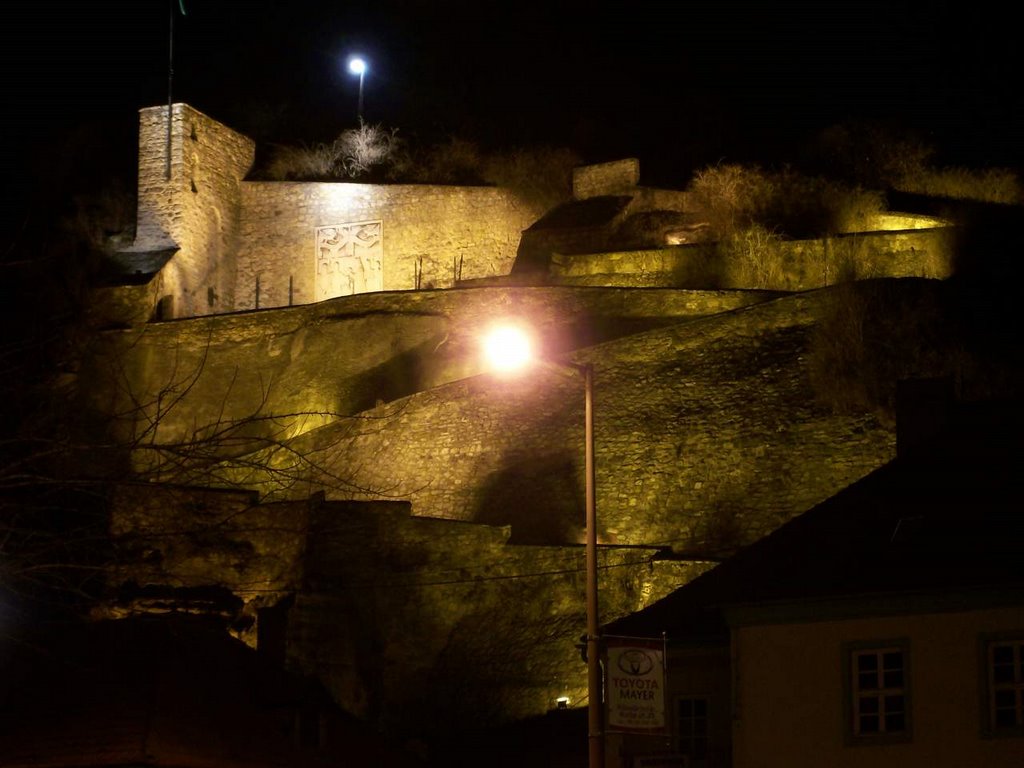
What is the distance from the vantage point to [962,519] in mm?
20172

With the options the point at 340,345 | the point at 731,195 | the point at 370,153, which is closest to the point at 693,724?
the point at 340,345

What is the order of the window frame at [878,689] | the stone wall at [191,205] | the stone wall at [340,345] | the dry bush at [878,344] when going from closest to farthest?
the window frame at [878,689] → the dry bush at [878,344] → the stone wall at [340,345] → the stone wall at [191,205]

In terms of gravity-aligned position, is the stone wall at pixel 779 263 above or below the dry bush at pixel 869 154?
below

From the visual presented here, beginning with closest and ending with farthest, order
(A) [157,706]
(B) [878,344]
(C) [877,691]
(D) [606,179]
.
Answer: (C) [877,691] → (A) [157,706] → (B) [878,344] → (D) [606,179]

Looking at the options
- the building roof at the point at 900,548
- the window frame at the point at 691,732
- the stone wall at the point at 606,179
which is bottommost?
the window frame at the point at 691,732

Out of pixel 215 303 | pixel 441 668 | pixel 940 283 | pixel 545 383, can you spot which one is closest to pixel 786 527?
pixel 441 668

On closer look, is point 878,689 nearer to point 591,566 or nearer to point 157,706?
point 591,566

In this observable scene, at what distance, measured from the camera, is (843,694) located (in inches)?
787

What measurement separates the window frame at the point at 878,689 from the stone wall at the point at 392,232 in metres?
32.4

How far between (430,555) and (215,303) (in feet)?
77.5

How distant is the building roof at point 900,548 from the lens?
19.7 m

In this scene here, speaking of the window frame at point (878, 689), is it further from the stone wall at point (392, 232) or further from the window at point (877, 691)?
the stone wall at point (392, 232)

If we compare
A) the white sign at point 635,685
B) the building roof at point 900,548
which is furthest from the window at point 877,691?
the white sign at point 635,685

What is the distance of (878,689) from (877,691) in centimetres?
4
